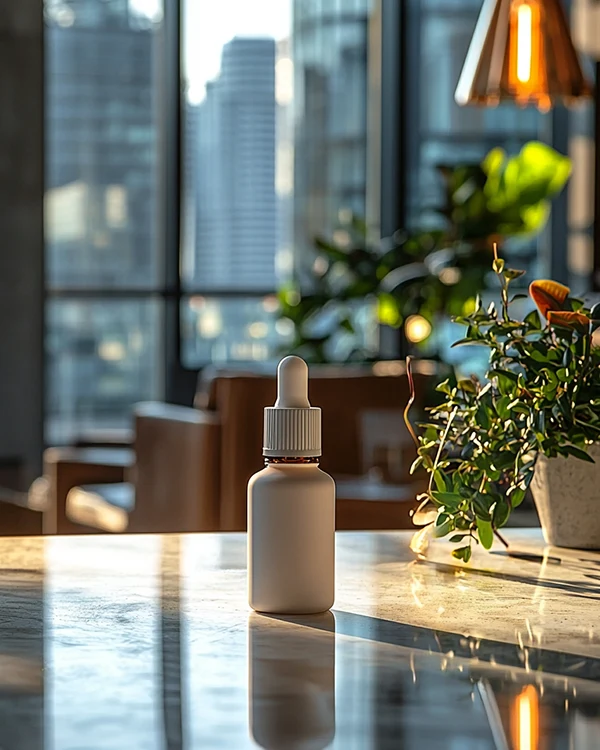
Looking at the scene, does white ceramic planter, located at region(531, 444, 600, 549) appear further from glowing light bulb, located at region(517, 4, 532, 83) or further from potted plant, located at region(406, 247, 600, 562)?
glowing light bulb, located at region(517, 4, 532, 83)

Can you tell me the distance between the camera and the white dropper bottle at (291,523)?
2.72ft

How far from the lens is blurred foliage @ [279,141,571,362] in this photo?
524cm

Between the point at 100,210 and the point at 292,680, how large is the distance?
5.77 meters

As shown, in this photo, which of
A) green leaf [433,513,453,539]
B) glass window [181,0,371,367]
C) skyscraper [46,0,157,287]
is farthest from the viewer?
glass window [181,0,371,367]

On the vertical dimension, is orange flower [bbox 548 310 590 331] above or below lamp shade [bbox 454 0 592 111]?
below

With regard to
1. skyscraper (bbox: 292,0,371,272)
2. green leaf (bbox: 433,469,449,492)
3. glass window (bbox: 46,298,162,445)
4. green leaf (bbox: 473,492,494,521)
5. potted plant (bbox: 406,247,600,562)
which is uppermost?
skyscraper (bbox: 292,0,371,272)

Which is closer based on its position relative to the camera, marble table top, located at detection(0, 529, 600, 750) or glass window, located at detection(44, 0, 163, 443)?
marble table top, located at detection(0, 529, 600, 750)

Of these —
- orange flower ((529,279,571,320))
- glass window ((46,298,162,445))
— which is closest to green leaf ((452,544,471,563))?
orange flower ((529,279,571,320))

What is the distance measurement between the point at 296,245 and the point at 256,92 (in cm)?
82

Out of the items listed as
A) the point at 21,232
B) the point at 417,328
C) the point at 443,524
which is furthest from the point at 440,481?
the point at 21,232

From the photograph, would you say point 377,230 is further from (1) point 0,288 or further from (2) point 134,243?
(1) point 0,288

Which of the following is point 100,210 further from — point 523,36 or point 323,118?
point 523,36

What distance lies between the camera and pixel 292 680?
672 mm

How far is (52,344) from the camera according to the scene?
625 cm
